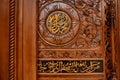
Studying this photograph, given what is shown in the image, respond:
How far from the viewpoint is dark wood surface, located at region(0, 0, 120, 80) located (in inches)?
50.6

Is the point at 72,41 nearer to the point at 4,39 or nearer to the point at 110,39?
the point at 110,39

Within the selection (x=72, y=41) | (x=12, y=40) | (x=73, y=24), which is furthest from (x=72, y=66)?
(x=12, y=40)

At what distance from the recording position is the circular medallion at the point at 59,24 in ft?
4.26

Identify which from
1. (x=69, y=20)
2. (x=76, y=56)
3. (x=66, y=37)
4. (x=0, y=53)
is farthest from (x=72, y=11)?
(x=0, y=53)

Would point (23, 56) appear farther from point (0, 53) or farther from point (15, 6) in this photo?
point (15, 6)

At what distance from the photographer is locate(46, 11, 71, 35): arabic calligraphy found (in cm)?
130

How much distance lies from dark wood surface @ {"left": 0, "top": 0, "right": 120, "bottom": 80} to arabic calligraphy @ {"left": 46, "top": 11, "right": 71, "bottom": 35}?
116 mm

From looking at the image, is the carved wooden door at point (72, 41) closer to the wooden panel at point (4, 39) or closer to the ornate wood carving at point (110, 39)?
the ornate wood carving at point (110, 39)

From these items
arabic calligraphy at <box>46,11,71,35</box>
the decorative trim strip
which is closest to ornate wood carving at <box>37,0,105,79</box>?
arabic calligraphy at <box>46,11,71,35</box>

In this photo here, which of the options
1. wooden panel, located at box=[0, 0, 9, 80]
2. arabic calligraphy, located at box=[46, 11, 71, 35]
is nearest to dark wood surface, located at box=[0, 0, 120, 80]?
wooden panel, located at box=[0, 0, 9, 80]

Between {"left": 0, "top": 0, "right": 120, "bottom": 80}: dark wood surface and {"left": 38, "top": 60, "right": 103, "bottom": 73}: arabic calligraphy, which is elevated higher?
{"left": 0, "top": 0, "right": 120, "bottom": 80}: dark wood surface

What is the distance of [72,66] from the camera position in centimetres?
128

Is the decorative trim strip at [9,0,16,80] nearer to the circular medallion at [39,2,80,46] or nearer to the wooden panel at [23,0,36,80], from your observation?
the wooden panel at [23,0,36,80]

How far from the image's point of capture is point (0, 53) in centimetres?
129
